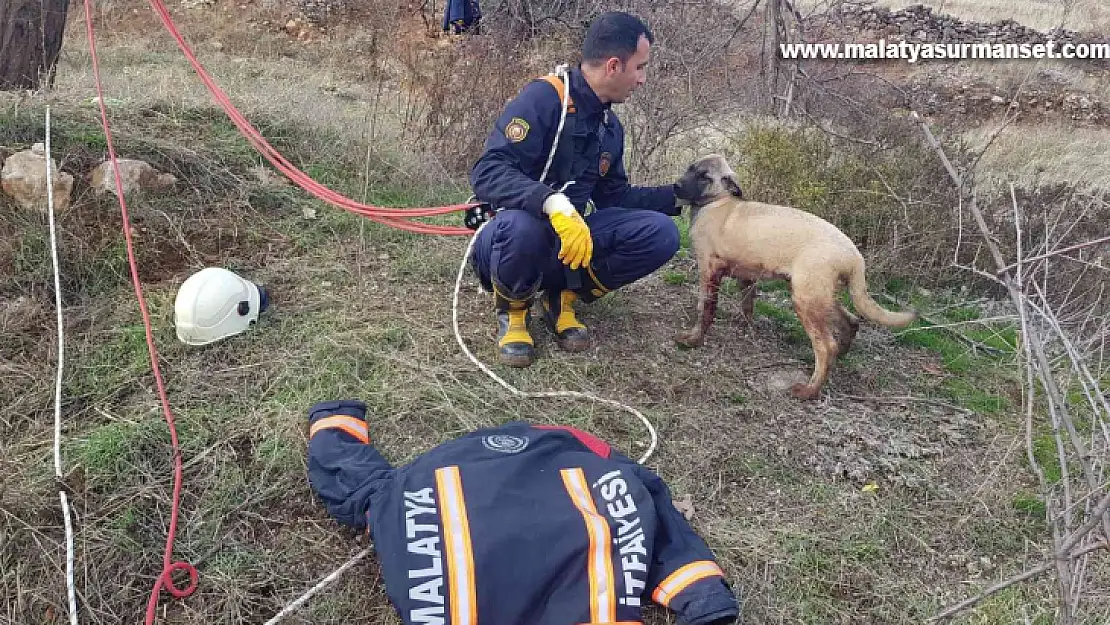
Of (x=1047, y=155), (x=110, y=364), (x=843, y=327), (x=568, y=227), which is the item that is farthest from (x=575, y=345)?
(x=1047, y=155)

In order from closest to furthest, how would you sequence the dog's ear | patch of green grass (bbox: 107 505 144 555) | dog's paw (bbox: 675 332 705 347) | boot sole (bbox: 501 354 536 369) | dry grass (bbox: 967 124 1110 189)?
patch of green grass (bbox: 107 505 144 555)
boot sole (bbox: 501 354 536 369)
the dog's ear
dog's paw (bbox: 675 332 705 347)
dry grass (bbox: 967 124 1110 189)

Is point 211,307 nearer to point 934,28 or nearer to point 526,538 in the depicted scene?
point 526,538

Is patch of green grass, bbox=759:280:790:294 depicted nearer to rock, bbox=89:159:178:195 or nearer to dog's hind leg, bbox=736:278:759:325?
dog's hind leg, bbox=736:278:759:325

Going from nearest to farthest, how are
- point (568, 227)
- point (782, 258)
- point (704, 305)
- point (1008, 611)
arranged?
point (1008, 611) < point (568, 227) < point (782, 258) < point (704, 305)

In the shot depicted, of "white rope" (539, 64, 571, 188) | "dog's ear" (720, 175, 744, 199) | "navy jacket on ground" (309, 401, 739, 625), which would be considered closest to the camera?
"navy jacket on ground" (309, 401, 739, 625)

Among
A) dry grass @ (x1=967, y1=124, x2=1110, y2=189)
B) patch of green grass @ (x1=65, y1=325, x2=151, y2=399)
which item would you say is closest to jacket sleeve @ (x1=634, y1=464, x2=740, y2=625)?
patch of green grass @ (x1=65, y1=325, x2=151, y2=399)

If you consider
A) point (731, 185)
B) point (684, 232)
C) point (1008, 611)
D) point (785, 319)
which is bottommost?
point (1008, 611)

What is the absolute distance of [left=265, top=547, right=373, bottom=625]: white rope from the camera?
202 cm

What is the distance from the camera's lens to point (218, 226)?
3896 millimetres

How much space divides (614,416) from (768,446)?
61 cm

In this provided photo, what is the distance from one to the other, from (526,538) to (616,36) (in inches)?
76.7

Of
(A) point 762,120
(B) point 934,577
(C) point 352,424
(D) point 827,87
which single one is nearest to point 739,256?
(B) point 934,577

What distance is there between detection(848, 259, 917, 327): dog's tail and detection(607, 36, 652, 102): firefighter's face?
3.76 ft

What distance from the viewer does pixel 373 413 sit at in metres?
2.79
